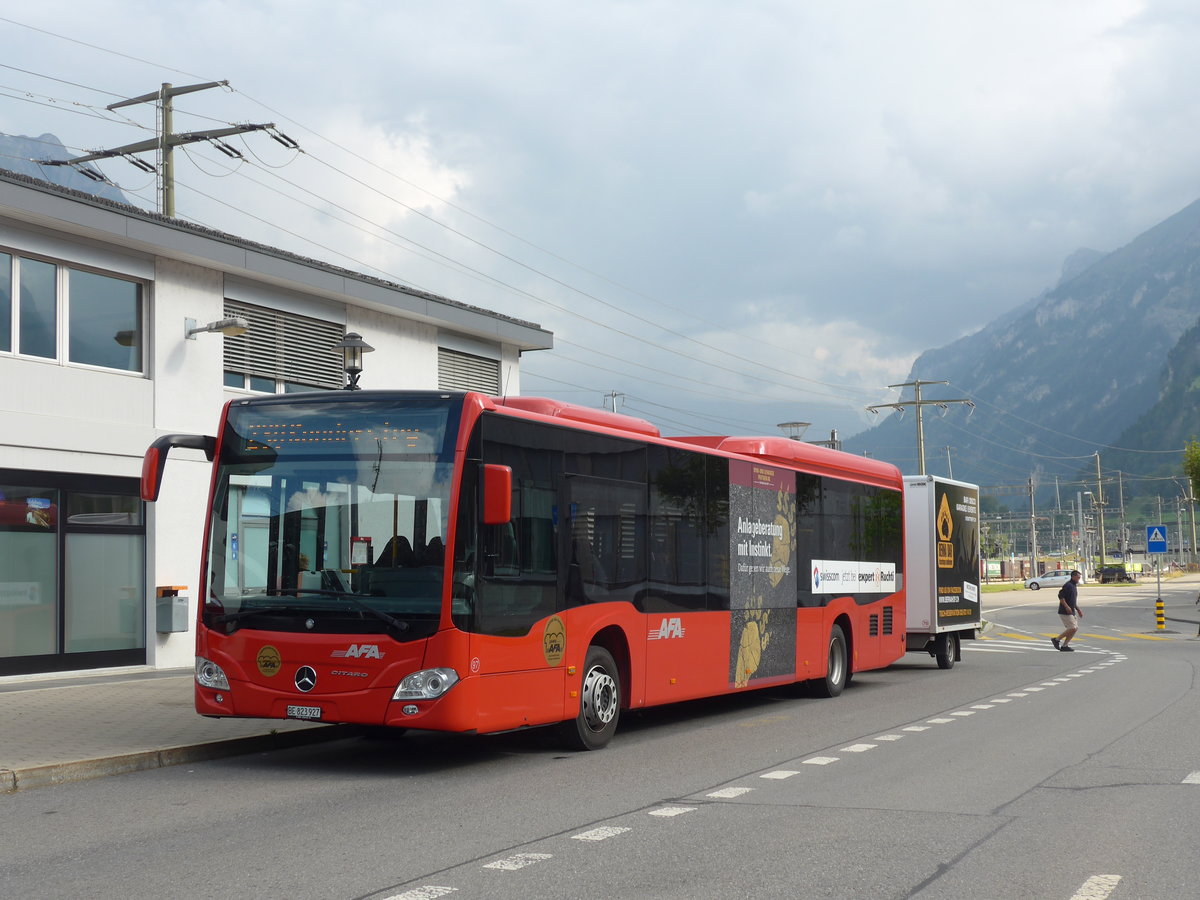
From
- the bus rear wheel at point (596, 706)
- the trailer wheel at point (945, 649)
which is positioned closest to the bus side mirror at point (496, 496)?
the bus rear wheel at point (596, 706)

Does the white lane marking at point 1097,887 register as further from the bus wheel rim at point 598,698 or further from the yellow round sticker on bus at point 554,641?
the bus wheel rim at point 598,698

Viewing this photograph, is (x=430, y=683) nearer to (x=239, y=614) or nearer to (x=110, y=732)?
(x=239, y=614)

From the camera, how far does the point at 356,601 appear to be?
1056 cm

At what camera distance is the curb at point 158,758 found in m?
9.88

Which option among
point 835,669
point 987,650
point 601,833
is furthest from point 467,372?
point 601,833

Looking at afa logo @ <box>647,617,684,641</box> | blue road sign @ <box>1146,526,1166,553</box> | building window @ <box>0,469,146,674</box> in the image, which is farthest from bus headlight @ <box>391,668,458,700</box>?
blue road sign @ <box>1146,526,1166,553</box>

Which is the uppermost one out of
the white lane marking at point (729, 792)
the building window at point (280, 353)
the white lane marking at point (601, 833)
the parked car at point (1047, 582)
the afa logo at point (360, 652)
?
the building window at point (280, 353)

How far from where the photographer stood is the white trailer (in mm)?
23062

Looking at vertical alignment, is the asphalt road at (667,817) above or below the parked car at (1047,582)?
above

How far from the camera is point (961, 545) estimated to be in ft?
80.8

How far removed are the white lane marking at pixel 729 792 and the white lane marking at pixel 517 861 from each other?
236 centimetres

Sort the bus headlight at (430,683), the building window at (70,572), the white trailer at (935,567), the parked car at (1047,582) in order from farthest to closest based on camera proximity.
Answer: the parked car at (1047,582)
the white trailer at (935,567)
the building window at (70,572)
the bus headlight at (430,683)

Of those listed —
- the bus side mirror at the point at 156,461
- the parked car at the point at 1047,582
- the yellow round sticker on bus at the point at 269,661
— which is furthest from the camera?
the parked car at the point at 1047,582

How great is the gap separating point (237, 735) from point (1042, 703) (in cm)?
984
